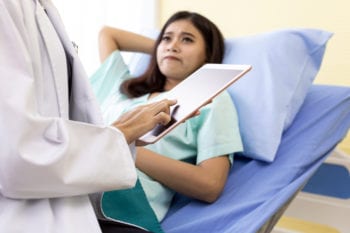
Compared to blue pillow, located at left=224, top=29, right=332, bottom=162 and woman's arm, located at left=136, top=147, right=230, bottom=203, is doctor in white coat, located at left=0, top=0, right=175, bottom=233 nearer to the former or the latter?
woman's arm, located at left=136, top=147, right=230, bottom=203

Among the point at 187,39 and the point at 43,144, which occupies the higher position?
the point at 43,144

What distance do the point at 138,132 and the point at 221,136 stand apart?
0.42 meters

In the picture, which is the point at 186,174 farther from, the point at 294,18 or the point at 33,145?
the point at 294,18

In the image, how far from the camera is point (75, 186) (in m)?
0.58

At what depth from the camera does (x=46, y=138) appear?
57cm

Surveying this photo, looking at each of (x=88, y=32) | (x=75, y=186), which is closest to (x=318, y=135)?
(x=75, y=186)

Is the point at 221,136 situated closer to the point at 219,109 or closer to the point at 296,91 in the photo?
the point at 219,109

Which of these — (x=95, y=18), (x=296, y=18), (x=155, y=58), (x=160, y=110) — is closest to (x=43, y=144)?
(x=160, y=110)

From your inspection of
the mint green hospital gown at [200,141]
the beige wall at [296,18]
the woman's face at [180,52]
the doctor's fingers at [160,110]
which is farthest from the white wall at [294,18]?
the doctor's fingers at [160,110]

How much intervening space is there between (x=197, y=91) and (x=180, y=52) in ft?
1.59

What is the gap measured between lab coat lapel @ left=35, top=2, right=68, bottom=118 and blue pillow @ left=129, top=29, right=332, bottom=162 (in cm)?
65

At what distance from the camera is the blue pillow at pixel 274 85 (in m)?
1.14

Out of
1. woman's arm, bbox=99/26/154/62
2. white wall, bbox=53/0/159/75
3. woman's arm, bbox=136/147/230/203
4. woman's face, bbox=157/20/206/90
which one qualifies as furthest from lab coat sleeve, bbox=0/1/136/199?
white wall, bbox=53/0/159/75

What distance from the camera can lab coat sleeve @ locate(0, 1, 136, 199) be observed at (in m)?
0.53
